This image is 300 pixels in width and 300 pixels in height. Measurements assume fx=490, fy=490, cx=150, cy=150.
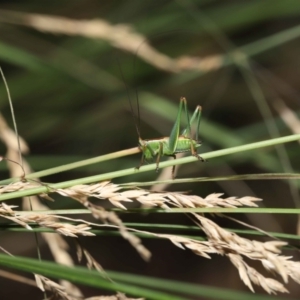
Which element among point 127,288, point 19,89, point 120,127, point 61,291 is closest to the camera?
point 127,288

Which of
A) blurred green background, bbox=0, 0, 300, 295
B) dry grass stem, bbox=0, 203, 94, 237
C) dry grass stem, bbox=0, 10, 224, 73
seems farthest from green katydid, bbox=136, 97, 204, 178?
dry grass stem, bbox=0, 10, 224, 73

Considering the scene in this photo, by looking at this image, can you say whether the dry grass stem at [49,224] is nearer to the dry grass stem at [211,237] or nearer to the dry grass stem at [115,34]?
the dry grass stem at [211,237]

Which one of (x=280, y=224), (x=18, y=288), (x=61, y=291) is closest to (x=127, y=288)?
(x=61, y=291)

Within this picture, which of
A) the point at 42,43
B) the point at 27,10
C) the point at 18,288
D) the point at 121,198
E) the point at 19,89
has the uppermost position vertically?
the point at 27,10

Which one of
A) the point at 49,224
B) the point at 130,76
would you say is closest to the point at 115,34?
the point at 130,76

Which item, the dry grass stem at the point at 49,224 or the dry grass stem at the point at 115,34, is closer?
the dry grass stem at the point at 49,224

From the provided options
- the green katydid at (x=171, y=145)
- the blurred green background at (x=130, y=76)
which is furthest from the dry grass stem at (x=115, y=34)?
the green katydid at (x=171, y=145)

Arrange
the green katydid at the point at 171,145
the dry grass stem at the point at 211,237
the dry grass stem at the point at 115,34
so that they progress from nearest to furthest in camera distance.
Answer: the dry grass stem at the point at 211,237
the green katydid at the point at 171,145
the dry grass stem at the point at 115,34

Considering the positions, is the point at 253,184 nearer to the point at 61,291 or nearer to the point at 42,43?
the point at 42,43

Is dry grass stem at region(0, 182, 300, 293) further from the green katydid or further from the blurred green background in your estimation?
the blurred green background
